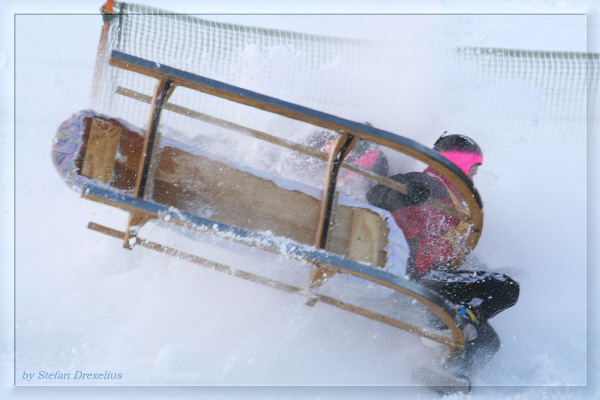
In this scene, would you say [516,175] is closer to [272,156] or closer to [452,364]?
[452,364]

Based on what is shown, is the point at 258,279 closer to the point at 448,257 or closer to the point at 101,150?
the point at 101,150

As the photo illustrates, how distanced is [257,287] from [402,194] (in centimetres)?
101

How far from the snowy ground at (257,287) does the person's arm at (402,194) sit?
648mm

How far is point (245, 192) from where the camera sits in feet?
6.77

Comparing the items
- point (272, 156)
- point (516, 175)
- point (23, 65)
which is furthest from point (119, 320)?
point (516, 175)

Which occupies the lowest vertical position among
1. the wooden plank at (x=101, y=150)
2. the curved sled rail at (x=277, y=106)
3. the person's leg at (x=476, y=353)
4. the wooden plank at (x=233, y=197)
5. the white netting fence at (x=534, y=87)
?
the person's leg at (x=476, y=353)

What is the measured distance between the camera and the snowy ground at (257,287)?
2.57 metres

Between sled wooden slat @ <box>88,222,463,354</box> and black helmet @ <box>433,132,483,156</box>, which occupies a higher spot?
black helmet @ <box>433,132,483,156</box>

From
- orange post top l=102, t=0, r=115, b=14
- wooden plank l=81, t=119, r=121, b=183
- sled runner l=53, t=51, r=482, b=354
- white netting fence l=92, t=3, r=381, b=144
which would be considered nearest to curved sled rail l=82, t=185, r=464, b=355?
sled runner l=53, t=51, r=482, b=354

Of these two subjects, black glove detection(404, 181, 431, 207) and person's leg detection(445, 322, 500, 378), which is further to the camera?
person's leg detection(445, 322, 500, 378)

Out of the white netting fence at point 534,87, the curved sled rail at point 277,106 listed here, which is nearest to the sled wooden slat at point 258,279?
the curved sled rail at point 277,106

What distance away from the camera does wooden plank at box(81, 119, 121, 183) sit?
183 centimetres

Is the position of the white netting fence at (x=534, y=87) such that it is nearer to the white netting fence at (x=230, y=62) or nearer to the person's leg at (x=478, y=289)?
the white netting fence at (x=230, y=62)

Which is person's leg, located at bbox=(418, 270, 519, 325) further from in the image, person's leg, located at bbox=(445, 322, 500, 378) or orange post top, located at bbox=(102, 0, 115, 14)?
orange post top, located at bbox=(102, 0, 115, 14)
